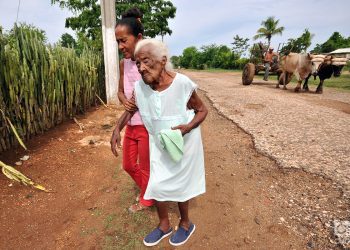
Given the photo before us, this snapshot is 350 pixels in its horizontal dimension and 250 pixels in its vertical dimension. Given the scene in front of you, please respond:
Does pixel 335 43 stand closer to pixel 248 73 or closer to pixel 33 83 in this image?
pixel 248 73

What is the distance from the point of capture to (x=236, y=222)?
2.09 metres

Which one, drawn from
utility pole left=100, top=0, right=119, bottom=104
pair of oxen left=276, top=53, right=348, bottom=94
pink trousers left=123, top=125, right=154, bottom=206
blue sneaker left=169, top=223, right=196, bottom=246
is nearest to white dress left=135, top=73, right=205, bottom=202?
pink trousers left=123, top=125, right=154, bottom=206

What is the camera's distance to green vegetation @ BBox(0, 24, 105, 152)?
3021 millimetres

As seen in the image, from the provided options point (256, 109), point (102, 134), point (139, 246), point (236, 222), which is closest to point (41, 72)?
point (102, 134)

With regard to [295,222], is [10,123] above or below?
above

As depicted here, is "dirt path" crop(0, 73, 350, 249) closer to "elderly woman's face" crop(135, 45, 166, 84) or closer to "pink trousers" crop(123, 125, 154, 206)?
"pink trousers" crop(123, 125, 154, 206)

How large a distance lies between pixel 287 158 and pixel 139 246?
2206mm

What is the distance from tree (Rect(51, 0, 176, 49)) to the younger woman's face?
978 centimetres

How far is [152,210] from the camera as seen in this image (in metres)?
2.29

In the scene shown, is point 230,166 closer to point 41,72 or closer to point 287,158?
point 287,158

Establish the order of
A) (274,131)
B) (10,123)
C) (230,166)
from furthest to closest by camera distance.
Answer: (274,131) → (230,166) → (10,123)

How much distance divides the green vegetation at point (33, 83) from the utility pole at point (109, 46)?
121cm

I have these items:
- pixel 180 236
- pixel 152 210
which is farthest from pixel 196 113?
pixel 152 210

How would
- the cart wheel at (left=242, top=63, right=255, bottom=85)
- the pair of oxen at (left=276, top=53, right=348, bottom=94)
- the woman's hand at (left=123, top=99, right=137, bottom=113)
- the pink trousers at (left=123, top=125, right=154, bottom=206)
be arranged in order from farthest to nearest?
the cart wheel at (left=242, top=63, right=255, bottom=85), the pair of oxen at (left=276, top=53, right=348, bottom=94), the pink trousers at (left=123, top=125, right=154, bottom=206), the woman's hand at (left=123, top=99, right=137, bottom=113)
